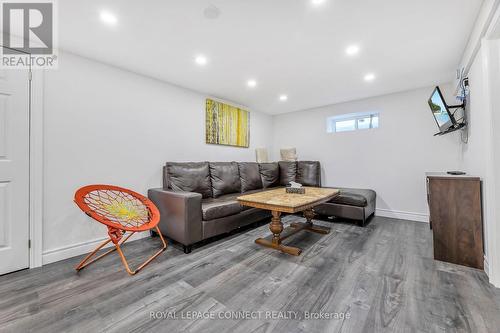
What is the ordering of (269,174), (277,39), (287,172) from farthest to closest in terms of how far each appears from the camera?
(287,172)
(269,174)
(277,39)

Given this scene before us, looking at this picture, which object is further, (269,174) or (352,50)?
(269,174)

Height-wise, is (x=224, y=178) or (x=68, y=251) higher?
(x=224, y=178)

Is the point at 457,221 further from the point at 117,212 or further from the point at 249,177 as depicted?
the point at 117,212

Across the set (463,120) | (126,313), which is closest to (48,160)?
(126,313)

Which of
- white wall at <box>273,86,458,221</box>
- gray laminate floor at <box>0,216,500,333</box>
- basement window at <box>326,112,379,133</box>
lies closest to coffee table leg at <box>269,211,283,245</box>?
gray laminate floor at <box>0,216,500,333</box>

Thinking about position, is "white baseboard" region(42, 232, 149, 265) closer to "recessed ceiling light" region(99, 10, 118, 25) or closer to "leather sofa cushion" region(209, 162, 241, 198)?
"leather sofa cushion" region(209, 162, 241, 198)

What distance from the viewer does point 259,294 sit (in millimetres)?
1567

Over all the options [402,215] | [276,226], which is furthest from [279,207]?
[402,215]

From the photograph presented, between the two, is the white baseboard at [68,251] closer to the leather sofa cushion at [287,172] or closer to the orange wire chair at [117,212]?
the orange wire chair at [117,212]

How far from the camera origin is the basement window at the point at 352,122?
3.99 metres

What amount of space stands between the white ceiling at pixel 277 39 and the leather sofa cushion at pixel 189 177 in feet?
4.30

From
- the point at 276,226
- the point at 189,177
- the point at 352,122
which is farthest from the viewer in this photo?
the point at 352,122

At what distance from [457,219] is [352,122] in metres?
2.67

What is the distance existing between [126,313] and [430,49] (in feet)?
12.4
